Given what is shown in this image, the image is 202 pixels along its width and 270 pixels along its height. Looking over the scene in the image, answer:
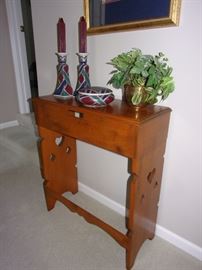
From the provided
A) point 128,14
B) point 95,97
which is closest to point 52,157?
point 95,97

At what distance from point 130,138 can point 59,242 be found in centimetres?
90

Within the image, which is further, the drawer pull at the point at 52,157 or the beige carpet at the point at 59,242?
the drawer pull at the point at 52,157

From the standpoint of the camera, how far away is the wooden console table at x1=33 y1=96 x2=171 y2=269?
0.89m

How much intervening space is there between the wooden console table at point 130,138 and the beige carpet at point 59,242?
0.42 ft

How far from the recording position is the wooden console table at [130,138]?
89 centimetres

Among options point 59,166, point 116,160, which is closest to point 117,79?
point 116,160

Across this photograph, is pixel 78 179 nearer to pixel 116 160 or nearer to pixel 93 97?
pixel 116 160

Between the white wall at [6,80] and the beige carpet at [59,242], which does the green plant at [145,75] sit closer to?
the beige carpet at [59,242]

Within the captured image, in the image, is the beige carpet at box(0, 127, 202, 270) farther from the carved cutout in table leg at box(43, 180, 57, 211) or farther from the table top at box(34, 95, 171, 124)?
the table top at box(34, 95, 171, 124)

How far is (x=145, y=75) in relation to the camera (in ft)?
2.83

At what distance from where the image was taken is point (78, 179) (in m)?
1.81

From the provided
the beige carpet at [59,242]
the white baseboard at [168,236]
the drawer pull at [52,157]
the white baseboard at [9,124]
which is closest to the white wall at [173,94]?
the white baseboard at [168,236]

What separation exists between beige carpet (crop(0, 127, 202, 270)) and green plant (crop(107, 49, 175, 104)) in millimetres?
940

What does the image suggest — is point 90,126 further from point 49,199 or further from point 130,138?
point 49,199
